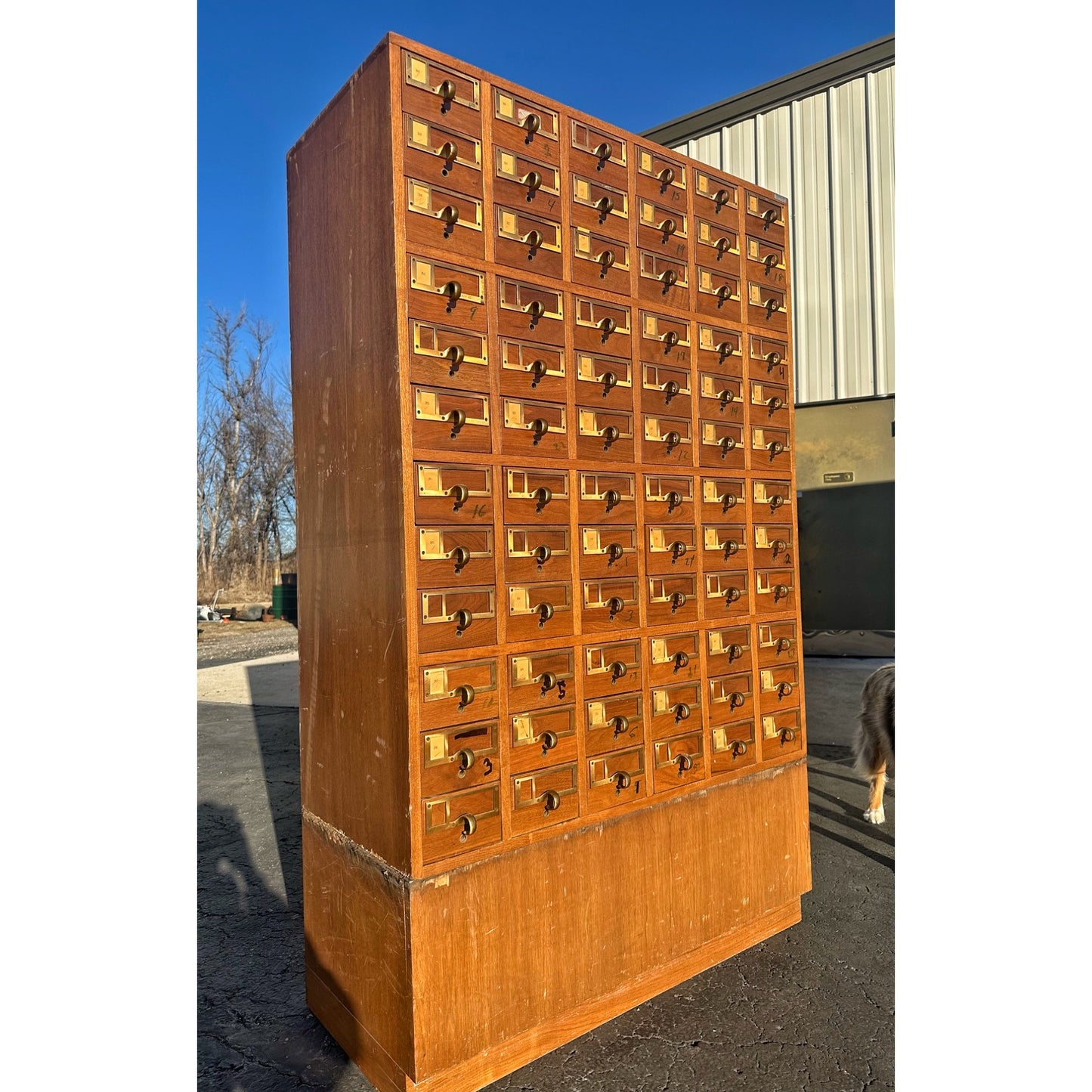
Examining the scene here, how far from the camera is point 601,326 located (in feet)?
8.83

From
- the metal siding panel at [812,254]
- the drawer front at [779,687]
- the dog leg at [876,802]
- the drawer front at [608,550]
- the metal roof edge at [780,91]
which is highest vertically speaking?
the metal roof edge at [780,91]

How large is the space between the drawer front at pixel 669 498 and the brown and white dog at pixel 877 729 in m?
1.81

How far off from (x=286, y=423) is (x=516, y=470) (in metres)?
24.3

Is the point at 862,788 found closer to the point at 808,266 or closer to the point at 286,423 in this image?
the point at 808,266

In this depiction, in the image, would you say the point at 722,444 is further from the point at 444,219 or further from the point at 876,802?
the point at 876,802

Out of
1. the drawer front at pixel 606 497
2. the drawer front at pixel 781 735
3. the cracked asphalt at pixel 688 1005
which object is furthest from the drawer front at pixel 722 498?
the cracked asphalt at pixel 688 1005

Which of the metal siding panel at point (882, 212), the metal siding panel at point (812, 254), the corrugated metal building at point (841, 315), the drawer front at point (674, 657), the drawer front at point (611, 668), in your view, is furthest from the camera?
the metal siding panel at point (812, 254)

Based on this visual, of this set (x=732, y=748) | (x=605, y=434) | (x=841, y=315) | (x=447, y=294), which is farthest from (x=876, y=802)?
(x=841, y=315)

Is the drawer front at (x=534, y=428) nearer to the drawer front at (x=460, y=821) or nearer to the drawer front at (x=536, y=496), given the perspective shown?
the drawer front at (x=536, y=496)

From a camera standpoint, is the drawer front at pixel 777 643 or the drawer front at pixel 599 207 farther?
the drawer front at pixel 777 643

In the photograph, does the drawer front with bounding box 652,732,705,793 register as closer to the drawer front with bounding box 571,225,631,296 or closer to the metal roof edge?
the drawer front with bounding box 571,225,631,296

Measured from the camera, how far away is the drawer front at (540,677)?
241cm

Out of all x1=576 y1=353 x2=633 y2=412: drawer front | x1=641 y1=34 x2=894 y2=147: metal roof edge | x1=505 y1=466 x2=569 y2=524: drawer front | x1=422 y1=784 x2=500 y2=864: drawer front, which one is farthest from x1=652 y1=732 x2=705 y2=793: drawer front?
x1=641 y1=34 x2=894 y2=147: metal roof edge

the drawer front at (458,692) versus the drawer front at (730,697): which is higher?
the drawer front at (458,692)
